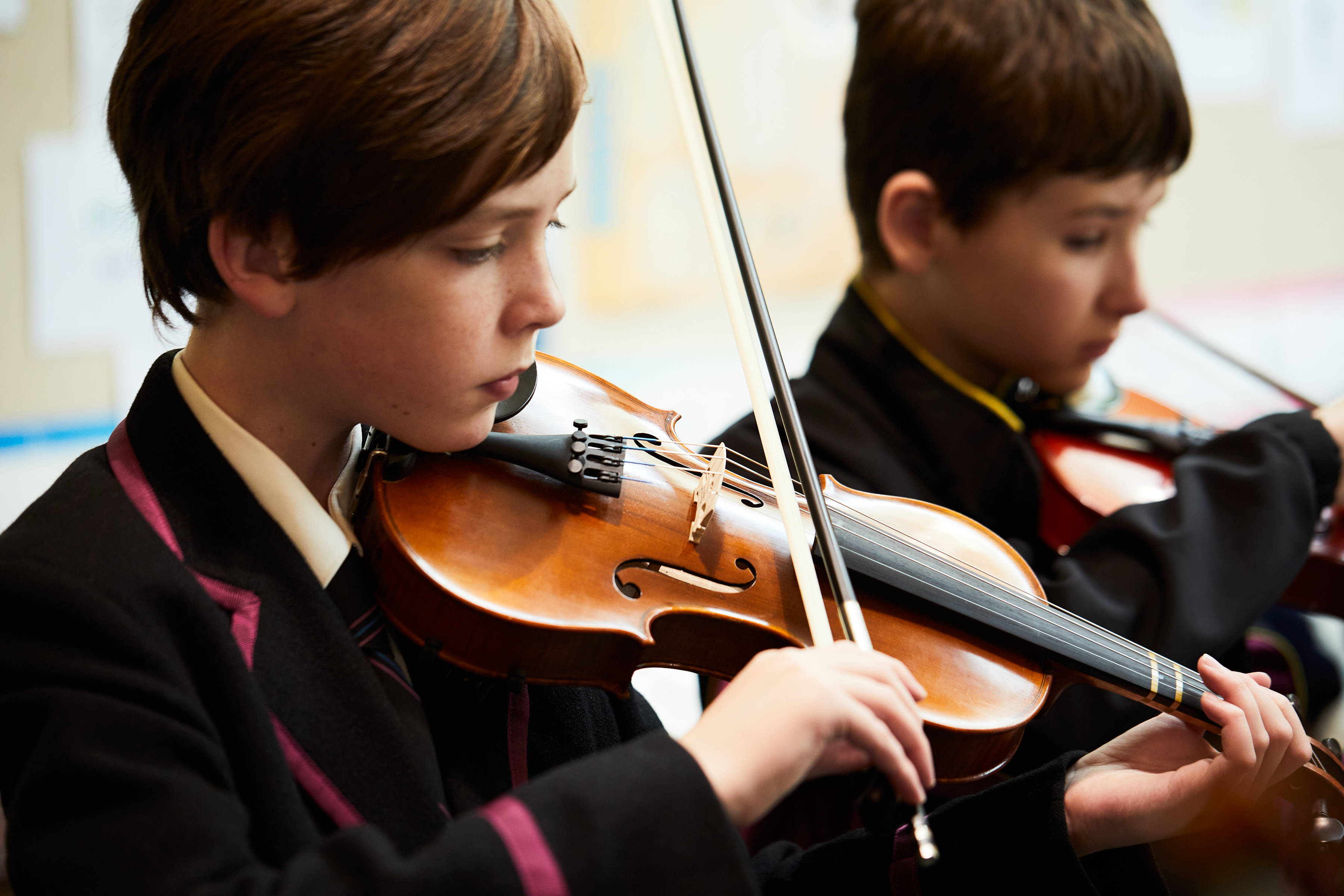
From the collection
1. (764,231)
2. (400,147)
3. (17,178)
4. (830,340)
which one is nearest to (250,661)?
(400,147)

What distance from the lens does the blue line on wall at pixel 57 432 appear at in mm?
1334

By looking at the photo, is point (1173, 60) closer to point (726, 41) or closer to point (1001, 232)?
point (1001, 232)

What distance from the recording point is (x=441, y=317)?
0.61 metres

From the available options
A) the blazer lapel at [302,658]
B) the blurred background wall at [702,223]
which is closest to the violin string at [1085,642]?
the blazer lapel at [302,658]

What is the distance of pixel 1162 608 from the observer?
0.91 m

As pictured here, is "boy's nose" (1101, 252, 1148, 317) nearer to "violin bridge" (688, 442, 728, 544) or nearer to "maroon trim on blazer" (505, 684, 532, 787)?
"violin bridge" (688, 442, 728, 544)

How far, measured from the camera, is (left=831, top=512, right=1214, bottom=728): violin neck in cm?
71

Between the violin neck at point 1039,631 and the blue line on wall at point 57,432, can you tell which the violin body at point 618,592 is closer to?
the violin neck at point 1039,631

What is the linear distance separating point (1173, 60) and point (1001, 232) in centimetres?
24

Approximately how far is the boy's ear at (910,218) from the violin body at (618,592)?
47 cm

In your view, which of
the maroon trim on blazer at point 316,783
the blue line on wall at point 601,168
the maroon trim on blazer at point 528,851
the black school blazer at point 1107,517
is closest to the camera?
the maroon trim on blazer at point 528,851

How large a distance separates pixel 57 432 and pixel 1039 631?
1249 mm

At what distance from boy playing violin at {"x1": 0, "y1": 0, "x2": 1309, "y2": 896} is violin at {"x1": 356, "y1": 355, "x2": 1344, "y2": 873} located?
0.03 m

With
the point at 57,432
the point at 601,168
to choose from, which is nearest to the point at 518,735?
the point at 57,432
